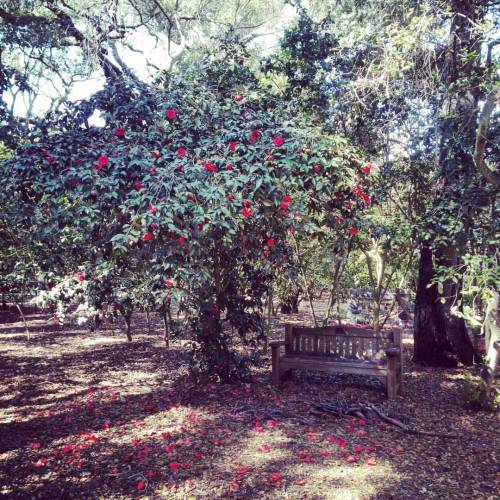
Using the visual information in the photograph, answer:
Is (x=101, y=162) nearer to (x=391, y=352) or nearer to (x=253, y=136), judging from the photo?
(x=253, y=136)

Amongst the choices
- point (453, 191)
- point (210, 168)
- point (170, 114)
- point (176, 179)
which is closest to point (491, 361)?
point (453, 191)

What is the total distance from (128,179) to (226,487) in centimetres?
260

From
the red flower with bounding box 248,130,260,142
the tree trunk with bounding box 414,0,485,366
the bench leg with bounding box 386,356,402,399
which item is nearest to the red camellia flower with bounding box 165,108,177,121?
the red flower with bounding box 248,130,260,142

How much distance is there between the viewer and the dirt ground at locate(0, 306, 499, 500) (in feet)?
12.3

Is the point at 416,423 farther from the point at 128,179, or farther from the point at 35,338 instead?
the point at 35,338

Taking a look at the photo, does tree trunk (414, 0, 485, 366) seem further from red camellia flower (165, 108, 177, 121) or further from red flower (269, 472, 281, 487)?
red camellia flower (165, 108, 177, 121)

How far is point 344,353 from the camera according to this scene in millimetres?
6461

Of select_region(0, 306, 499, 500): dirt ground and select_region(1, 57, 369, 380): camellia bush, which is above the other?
select_region(1, 57, 369, 380): camellia bush

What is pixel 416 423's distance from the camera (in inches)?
204

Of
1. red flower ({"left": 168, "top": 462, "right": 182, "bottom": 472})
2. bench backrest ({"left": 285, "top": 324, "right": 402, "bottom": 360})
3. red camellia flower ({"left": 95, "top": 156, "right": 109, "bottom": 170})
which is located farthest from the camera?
bench backrest ({"left": 285, "top": 324, "right": 402, "bottom": 360})

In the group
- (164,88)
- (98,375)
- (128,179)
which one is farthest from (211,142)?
(98,375)

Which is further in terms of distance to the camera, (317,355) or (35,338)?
(35,338)

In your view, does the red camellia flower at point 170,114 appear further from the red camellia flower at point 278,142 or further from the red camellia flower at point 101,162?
the red camellia flower at point 278,142

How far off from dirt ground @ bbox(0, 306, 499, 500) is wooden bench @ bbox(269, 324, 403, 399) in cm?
32
